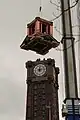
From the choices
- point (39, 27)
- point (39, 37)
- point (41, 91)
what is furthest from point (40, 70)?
point (39, 37)

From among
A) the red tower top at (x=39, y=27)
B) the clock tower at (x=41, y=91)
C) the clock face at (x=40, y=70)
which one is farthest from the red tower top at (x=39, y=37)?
the clock face at (x=40, y=70)

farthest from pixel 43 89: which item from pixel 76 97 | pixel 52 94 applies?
pixel 76 97

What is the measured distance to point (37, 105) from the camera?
346 feet

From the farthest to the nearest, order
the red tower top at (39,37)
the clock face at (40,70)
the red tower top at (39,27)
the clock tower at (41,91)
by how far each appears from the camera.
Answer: the clock face at (40,70) → the clock tower at (41,91) → the red tower top at (39,27) → the red tower top at (39,37)

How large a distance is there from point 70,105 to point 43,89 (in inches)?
3725

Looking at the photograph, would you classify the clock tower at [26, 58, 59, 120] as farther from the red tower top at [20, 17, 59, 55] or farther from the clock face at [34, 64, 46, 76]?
the red tower top at [20, 17, 59, 55]

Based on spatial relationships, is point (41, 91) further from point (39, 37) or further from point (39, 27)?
point (39, 37)

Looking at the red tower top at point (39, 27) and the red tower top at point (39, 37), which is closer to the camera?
the red tower top at point (39, 37)

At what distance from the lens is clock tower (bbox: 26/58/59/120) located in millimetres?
103688

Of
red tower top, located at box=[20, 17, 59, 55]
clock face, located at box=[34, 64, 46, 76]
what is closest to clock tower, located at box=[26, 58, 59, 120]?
clock face, located at box=[34, 64, 46, 76]

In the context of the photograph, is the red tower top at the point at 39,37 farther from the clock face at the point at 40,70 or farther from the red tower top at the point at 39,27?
the clock face at the point at 40,70

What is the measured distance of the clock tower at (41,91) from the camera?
340 ft

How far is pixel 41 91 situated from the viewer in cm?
10762

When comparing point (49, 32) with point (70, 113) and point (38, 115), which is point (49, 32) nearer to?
point (70, 113)
